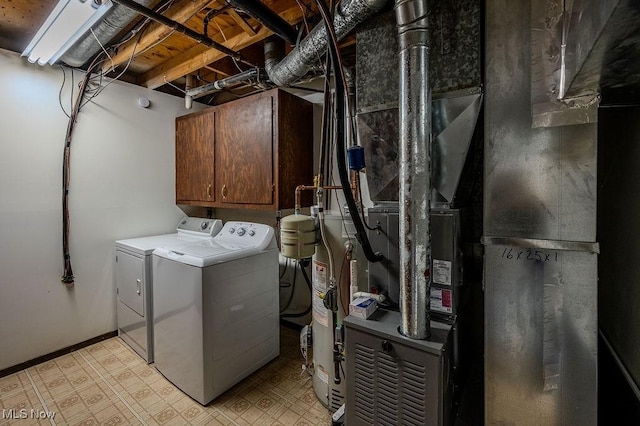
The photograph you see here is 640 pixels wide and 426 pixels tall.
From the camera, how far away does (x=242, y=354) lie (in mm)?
2141

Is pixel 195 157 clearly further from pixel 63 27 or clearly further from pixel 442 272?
pixel 442 272

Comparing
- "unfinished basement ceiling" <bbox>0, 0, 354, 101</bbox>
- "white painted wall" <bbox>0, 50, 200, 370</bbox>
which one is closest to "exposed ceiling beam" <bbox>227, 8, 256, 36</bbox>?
"unfinished basement ceiling" <bbox>0, 0, 354, 101</bbox>

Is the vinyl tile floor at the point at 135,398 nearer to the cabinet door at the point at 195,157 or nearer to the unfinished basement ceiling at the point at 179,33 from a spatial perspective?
the cabinet door at the point at 195,157

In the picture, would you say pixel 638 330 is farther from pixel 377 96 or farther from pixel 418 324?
pixel 377 96

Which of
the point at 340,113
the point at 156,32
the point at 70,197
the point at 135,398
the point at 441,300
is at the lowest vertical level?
the point at 135,398

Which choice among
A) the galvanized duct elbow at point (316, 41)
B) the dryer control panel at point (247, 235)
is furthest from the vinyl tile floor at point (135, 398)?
the galvanized duct elbow at point (316, 41)

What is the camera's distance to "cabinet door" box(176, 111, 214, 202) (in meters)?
2.78

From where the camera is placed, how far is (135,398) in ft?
6.40

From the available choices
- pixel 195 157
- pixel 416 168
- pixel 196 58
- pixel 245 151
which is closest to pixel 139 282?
pixel 195 157

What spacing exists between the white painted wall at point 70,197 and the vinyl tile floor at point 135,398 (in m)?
0.37

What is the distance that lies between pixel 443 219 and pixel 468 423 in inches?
36.8

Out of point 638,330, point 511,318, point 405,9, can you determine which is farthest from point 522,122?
point 638,330

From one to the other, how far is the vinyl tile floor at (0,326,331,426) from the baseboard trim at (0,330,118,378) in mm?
43

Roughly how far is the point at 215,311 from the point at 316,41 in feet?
6.13
